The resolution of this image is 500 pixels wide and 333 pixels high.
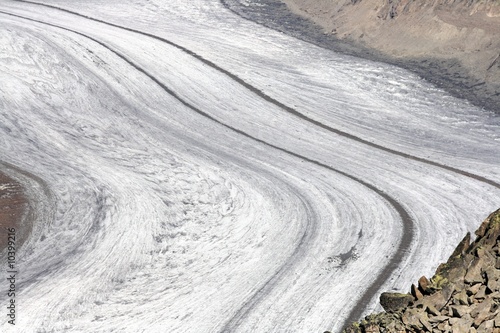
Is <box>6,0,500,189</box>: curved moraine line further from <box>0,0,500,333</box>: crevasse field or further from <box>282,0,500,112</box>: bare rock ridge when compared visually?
<box>282,0,500,112</box>: bare rock ridge

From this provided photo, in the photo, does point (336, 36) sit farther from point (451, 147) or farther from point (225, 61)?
point (451, 147)

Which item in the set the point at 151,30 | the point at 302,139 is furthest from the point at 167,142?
the point at 151,30

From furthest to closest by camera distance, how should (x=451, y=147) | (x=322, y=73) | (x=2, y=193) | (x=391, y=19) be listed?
(x=391, y=19) < (x=322, y=73) < (x=451, y=147) < (x=2, y=193)

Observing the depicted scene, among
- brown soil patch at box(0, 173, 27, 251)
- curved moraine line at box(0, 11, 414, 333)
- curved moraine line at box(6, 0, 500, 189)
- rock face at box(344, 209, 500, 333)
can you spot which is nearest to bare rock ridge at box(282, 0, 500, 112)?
curved moraine line at box(6, 0, 500, 189)

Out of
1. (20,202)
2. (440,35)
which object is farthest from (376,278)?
(440,35)

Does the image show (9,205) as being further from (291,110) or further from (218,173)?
(291,110)

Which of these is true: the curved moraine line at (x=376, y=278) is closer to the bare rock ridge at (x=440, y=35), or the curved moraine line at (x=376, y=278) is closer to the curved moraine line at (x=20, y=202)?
the curved moraine line at (x=20, y=202)

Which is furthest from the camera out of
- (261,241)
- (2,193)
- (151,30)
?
(151,30)
